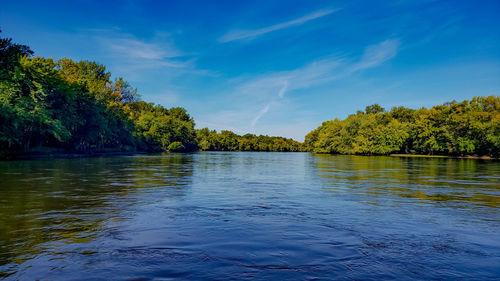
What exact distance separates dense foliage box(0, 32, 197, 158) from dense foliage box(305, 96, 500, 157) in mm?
66286

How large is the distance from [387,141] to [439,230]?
94431mm

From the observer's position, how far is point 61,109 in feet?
168

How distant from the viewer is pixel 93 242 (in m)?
6.50

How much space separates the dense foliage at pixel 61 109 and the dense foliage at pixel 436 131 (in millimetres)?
66286

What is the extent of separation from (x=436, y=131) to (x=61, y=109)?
3349 inches

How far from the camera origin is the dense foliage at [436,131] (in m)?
71.4

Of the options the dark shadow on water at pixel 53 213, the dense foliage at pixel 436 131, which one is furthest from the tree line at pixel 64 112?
the dense foliage at pixel 436 131

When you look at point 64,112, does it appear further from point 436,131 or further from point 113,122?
point 436,131

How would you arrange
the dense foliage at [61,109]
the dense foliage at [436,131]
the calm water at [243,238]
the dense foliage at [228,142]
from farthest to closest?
the dense foliage at [228,142] → the dense foliage at [436,131] → the dense foliage at [61,109] → the calm water at [243,238]

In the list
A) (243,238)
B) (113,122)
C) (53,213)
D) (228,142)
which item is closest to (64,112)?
(113,122)

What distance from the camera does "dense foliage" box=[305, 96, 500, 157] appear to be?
Answer: 7144cm

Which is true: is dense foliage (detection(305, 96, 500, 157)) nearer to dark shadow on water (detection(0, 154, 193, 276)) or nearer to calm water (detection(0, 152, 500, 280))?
calm water (detection(0, 152, 500, 280))

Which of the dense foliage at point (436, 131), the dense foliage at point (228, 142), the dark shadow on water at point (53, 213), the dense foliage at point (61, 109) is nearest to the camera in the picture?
the dark shadow on water at point (53, 213)

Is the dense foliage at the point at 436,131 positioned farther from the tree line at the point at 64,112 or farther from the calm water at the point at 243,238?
the calm water at the point at 243,238
